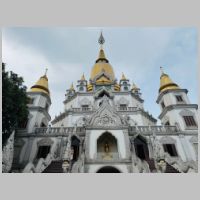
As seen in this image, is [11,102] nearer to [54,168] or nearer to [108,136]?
[54,168]

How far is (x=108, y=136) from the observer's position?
19.8 metres

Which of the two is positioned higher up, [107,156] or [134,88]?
[134,88]

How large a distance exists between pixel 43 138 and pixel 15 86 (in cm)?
668

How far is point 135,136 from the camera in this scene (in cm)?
2077

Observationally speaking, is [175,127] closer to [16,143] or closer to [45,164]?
[45,164]

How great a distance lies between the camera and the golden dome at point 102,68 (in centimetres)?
3578

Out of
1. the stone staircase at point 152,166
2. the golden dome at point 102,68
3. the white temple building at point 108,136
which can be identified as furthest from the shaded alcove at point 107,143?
the golden dome at point 102,68

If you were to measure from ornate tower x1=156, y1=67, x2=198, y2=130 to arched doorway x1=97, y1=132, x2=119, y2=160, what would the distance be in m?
8.52

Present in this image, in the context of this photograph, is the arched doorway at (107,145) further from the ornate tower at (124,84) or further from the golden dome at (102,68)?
the golden dome at (102,68)

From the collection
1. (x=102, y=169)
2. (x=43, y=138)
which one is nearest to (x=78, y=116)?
(x=43, y=138)

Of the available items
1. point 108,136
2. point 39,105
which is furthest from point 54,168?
point 39,105

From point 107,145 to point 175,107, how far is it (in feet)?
35.2

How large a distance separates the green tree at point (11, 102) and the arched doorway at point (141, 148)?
12.0 meters

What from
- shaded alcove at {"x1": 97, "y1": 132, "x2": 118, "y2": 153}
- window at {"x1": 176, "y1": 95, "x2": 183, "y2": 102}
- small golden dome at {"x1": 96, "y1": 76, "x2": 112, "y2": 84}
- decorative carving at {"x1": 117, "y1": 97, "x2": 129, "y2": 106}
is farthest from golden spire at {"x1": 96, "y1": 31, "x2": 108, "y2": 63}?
shaded alcove at {"x1": 97, "y1": 132, "x2": 118, "y2": 153}
